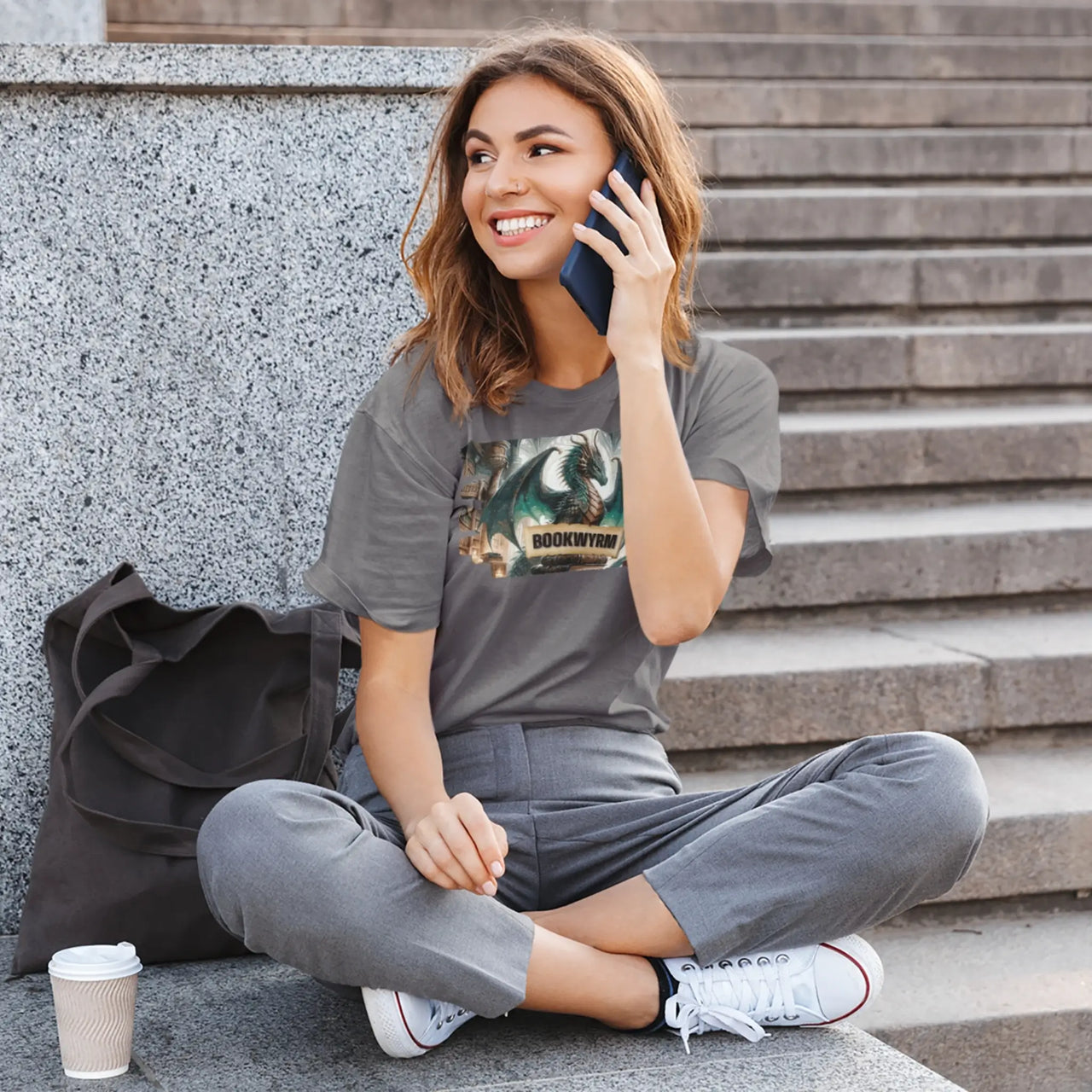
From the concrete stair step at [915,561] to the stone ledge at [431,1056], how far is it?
4.96 ft

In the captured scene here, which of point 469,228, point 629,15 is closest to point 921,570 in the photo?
point 469,228

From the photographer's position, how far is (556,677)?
8.05 ft

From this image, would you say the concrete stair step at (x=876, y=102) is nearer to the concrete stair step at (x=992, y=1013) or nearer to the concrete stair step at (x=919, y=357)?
the concrete stair step at (x=919, y=357)

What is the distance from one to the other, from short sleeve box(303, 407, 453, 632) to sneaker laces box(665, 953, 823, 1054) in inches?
27.1

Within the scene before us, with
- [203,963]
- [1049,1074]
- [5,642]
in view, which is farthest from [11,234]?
[1049,1074]

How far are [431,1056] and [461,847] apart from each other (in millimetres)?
373

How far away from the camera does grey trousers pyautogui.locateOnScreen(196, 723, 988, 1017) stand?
2.07 metres

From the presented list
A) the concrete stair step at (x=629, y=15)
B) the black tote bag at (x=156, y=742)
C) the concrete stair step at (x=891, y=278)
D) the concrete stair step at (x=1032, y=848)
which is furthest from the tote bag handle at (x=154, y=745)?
the concrete stair step at (x=629, y=15)

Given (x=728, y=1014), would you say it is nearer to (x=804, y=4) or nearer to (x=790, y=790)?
(x=790, y=790)

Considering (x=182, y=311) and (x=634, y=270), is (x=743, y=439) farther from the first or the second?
(x=182, y=311)

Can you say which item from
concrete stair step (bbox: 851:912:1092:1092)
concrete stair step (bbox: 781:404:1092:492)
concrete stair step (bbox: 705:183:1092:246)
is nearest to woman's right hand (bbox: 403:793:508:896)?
concrete stair step (bbox: 851:912:1092:1092)

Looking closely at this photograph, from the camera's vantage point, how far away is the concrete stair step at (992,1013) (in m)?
2.65

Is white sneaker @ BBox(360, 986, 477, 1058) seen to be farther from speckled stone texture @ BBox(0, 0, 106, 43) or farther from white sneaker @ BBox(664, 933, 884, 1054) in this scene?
speckled stone texture @ BBox(0, 0, 106, 43)

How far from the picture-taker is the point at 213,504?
2.92 meters
